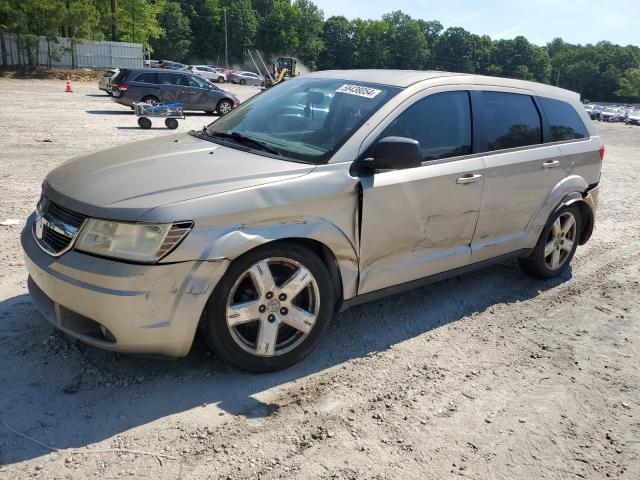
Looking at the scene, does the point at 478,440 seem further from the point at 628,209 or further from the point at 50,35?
the point at 50,35

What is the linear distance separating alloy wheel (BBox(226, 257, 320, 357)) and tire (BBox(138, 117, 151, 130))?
43.6 ft

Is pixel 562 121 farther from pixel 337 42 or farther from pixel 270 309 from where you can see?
pixel 337 42

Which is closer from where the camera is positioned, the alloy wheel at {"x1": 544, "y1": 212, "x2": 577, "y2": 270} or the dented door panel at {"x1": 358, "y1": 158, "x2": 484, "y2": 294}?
the dented door panel at {"x1": 358, "y1": 158, "x2": 484, "y2": 294}

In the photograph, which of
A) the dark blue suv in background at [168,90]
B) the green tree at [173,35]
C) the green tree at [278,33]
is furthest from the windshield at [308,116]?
the green tree at [278,33]

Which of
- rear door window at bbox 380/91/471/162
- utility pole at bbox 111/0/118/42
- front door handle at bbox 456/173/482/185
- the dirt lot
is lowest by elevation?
the dirt lot

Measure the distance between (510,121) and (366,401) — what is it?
2.69m

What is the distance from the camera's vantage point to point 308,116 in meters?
3.98

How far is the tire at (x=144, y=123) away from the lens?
1530cm

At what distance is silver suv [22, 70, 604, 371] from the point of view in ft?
9.36

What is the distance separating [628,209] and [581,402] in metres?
6.50

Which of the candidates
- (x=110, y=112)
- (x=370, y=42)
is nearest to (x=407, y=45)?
(x=370, y=42)

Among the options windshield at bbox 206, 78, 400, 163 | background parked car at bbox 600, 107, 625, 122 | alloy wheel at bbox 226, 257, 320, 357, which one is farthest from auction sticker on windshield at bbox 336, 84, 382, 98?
background parked car at bbox 600, 107, 625, 122

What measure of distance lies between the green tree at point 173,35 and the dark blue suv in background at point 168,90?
8071cm

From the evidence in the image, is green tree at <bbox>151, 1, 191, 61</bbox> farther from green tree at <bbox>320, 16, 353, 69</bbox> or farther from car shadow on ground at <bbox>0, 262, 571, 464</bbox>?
car shadow on ground at <bbox>0, 262, 571, 464</bbox>
